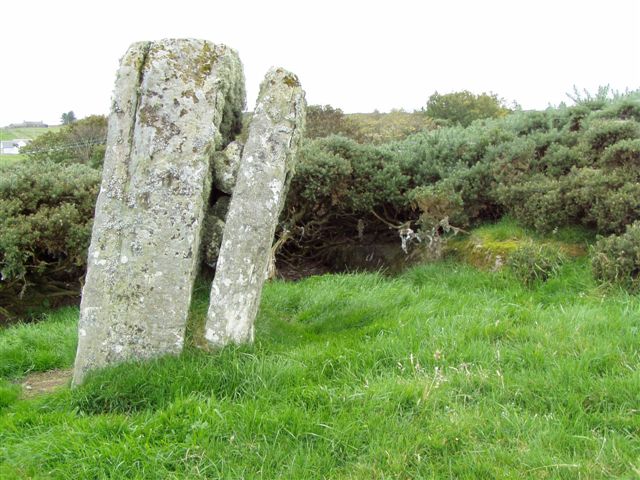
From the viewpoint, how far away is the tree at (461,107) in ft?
94.1

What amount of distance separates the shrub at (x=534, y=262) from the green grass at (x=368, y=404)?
1.12 metres

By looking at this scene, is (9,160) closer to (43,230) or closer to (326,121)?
(326,121)

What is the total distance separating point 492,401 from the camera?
436 cm

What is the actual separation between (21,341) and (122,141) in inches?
112

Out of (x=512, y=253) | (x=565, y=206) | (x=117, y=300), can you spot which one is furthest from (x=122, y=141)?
(x=565, y=206)

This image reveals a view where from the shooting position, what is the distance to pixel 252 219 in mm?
5336

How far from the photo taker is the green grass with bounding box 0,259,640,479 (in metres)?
3.78

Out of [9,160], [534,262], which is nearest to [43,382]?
[534,262]

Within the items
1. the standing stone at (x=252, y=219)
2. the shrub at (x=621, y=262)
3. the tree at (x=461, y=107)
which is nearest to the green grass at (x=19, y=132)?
the tree at (x=461, y=107)

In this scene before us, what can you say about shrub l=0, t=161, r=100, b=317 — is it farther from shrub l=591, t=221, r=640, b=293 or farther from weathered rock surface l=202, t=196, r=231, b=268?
shrub l=591, t=221, r=640, b=293

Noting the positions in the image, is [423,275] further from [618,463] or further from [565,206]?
[618,463]

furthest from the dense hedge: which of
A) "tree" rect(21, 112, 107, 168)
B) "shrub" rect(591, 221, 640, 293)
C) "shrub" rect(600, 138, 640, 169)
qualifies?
"tree" rect(21, 112, 107, 168)

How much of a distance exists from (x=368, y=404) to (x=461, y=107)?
26.6 meters

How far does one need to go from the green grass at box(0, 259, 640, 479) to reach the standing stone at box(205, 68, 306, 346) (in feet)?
0.96
